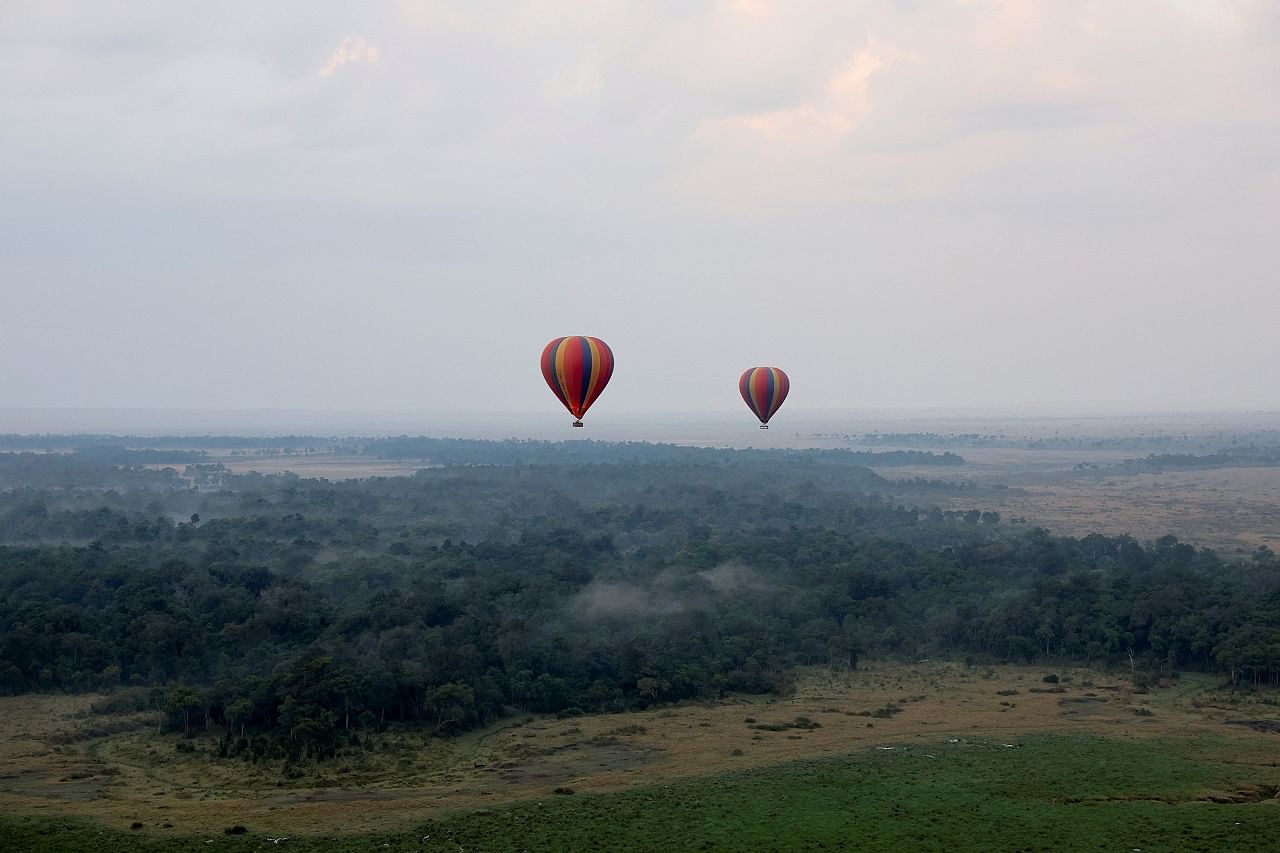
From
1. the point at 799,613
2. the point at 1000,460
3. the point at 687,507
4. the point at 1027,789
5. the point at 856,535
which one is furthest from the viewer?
the point at 1000,460

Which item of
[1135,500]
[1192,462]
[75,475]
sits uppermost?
[1192,462]

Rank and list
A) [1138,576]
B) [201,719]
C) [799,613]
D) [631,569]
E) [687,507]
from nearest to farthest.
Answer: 1. [201,719]
2. [799,613]
3. [1138,576]
4. [631,569]
5. [687,507]

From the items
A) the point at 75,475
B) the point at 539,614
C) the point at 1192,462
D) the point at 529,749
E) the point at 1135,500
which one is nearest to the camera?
the point at 529,749

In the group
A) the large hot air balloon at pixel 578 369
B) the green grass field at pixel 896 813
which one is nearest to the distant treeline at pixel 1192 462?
the large hot air balloon at pixel 578 369

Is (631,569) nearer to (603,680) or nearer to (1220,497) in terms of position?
(603,680)

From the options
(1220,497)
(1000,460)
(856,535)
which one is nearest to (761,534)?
(856,535)

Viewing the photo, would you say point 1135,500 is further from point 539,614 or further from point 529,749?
point 529,749

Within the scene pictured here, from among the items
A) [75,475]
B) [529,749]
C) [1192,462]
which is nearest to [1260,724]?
[529,749]
